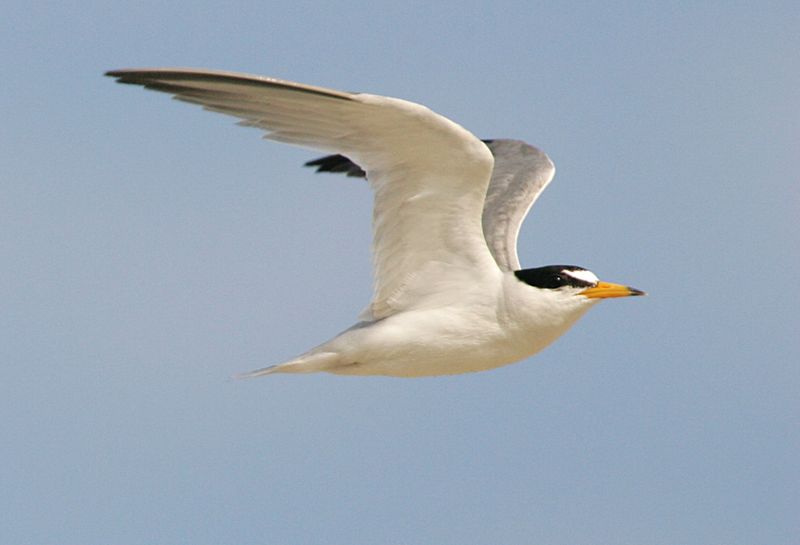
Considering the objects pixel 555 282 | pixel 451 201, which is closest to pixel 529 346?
pixel 555 282

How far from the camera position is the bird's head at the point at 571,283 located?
11.5m

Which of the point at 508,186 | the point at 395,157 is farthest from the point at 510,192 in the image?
the point at 395,157

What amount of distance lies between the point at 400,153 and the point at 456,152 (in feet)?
1.32

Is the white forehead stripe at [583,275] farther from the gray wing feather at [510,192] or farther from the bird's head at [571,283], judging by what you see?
the gray wing feather at [510,192]

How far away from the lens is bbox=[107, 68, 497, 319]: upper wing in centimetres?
997

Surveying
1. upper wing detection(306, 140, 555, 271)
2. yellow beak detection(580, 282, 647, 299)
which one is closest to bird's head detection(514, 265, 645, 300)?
yellow beak detection(580, 282, 647, 299)

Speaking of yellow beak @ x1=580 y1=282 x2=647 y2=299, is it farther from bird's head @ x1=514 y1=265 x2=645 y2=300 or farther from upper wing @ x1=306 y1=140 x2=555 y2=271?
upper wing @ x1=306 y1=140 x2=555 y2=271

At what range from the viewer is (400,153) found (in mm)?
10820

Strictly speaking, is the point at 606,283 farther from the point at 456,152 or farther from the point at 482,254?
the point at 456,152

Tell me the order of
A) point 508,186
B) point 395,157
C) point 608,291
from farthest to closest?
point 508,186 < point 608,291 < point 395,157

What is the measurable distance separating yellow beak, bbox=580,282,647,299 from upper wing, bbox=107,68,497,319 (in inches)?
29.7

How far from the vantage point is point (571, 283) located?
453 inches

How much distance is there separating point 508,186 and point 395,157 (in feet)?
8.92

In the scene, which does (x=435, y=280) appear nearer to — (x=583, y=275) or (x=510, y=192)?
(x=583, y=275)
